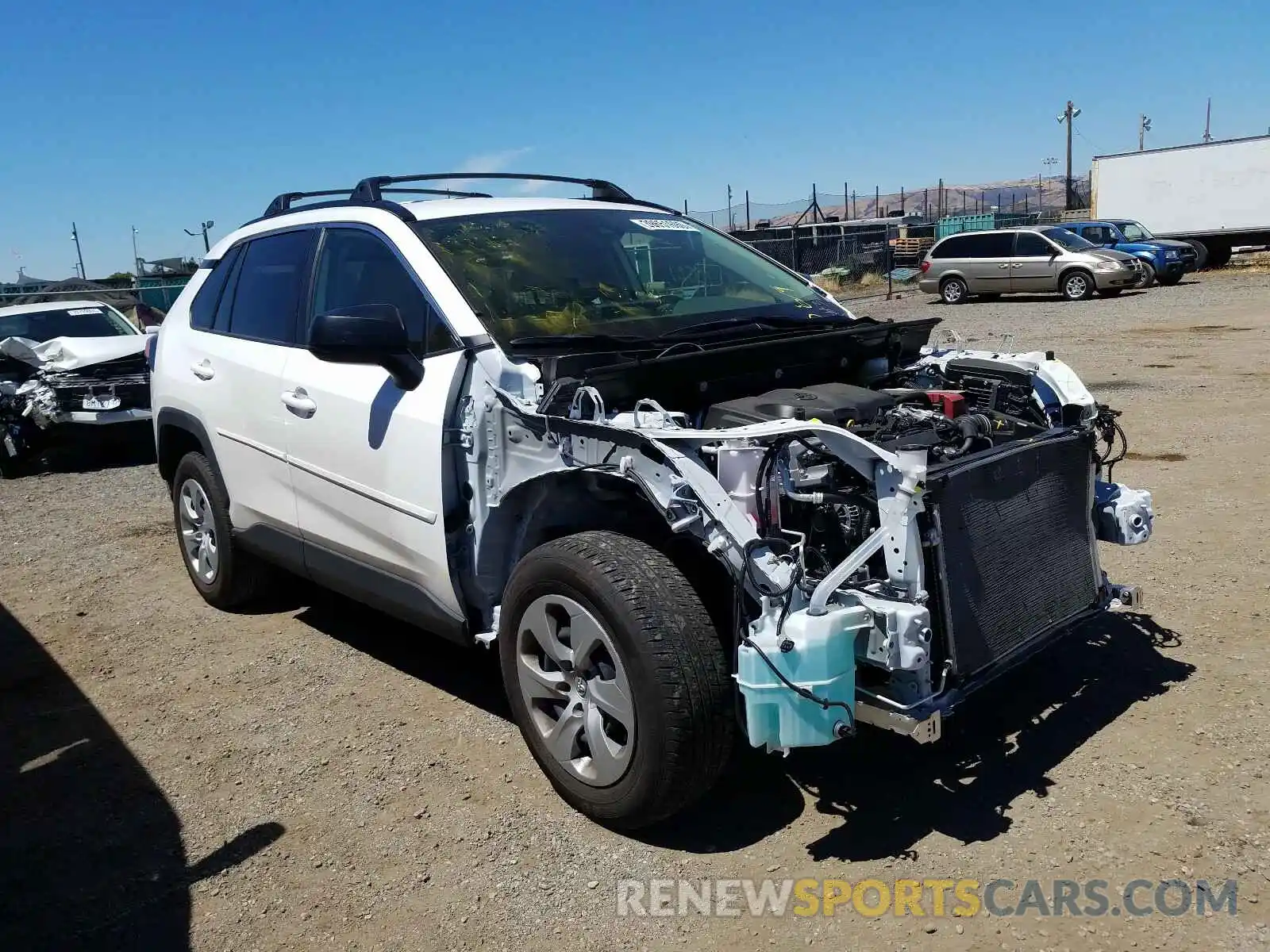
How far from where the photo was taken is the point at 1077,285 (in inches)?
885

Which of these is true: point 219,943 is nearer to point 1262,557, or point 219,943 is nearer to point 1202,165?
point 1262,557

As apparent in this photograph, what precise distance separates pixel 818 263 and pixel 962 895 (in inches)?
1158

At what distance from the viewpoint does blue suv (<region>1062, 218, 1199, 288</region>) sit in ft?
78.6

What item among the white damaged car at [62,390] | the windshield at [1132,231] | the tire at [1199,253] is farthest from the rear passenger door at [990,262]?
the white damaged car at [62,390]

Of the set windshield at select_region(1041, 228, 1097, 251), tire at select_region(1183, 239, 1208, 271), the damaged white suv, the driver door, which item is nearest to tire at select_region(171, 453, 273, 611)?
the damaged white suv

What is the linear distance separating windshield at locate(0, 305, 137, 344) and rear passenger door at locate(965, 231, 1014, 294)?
1775cm

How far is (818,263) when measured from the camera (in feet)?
102

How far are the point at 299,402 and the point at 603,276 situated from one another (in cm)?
138

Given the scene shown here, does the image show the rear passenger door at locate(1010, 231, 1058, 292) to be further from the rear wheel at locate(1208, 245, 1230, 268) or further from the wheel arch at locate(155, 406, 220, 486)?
the wheel arch at locate(155, 406, 220, 486)

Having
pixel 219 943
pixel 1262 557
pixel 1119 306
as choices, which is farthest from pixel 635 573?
Answer: pixel 1119 306

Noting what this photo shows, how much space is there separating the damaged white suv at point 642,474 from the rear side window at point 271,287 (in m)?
0.02

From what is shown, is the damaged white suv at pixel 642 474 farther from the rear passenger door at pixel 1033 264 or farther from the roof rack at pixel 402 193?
the rear passenger door at pixel 1033 264

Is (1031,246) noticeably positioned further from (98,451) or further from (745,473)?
(745,473)

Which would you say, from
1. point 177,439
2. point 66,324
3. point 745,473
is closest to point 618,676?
point 745,473
